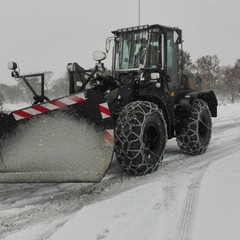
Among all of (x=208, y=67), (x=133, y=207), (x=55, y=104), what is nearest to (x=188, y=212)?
(x=133, y=207)

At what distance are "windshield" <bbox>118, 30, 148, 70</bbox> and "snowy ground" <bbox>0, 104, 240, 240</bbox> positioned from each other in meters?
1.82

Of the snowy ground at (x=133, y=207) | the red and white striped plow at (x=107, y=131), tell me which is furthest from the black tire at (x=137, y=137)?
the red and white striped plow at (x=107, y=131)

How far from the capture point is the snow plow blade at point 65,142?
4477mm

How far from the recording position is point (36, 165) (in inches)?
178

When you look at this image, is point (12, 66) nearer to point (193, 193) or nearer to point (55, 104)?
point (55, 104)

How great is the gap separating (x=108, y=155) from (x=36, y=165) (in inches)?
33.3

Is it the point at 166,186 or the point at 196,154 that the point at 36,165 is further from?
the point at 196,154

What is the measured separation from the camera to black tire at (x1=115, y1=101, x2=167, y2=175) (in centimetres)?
509

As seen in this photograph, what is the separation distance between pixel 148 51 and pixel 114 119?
1.39 m

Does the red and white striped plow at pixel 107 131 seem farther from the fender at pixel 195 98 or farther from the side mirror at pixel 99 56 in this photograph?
the fender at pixel 195 98

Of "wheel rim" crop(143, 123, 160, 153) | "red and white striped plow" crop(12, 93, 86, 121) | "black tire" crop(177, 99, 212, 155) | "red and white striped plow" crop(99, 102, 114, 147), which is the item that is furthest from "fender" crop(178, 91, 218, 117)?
"red and white striped plow" crop(12, 93, 86, 121)

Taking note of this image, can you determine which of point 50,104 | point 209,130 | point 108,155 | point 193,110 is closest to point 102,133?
point 108,155

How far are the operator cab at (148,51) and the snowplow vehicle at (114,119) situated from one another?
0.05 feet

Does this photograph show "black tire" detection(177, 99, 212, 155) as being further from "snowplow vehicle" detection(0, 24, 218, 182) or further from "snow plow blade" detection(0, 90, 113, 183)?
"snow plow blade" detection(0, 90, 113, 183)
